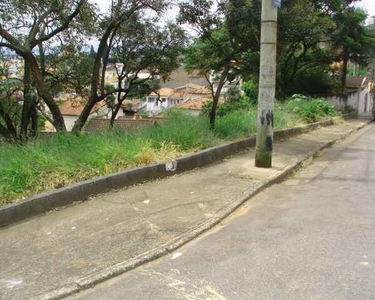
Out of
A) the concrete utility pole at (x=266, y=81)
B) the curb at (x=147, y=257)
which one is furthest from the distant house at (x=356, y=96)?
the curb at (x=147, y=257)

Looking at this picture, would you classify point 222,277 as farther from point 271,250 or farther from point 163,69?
point 163,69

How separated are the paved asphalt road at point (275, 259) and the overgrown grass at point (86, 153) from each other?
2.37m

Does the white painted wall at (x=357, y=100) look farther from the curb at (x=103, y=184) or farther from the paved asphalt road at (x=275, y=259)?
the paved asphalt road at (x=275, y=259)

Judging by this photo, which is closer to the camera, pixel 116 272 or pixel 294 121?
pixel 116 272

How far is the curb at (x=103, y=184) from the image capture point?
541 cm

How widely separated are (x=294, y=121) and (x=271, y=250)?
1255cm

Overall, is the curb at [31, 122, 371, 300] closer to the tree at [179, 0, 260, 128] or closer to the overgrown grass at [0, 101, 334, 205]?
the overgrown grass at [0, 101, 334, 205]

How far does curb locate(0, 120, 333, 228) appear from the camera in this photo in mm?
5413

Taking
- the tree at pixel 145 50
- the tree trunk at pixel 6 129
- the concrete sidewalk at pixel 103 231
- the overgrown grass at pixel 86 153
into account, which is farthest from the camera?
the tree at pixel 145 50

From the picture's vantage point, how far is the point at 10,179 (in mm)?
5996

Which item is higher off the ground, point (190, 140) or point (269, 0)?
point (269, 0)

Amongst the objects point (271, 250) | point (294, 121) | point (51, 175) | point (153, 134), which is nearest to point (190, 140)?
point (153, 134)

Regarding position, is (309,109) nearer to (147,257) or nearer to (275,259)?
(275,259)

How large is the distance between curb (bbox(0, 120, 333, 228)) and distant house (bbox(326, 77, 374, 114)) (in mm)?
24903
